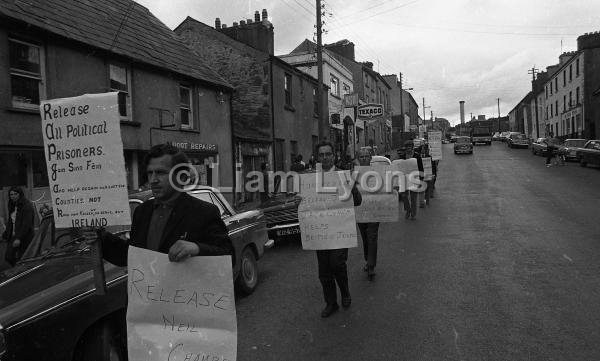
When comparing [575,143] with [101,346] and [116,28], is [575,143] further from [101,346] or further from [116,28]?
[101,346]

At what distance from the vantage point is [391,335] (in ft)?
15.7

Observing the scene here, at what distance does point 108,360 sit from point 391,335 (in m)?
2.61

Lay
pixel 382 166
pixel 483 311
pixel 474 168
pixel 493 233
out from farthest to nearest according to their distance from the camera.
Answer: pixel 474 168, pixel 493 233, pixel 382 166, pixel 483 311

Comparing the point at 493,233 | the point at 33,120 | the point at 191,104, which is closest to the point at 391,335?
the point at 493,233

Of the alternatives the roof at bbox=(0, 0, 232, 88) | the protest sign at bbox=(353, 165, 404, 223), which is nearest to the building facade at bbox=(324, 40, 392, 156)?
the roof at bbox=(0, 0, 232, 88)

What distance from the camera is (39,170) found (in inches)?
419

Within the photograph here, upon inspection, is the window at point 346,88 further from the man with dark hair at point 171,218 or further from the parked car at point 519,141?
the man with dark hair at point 171,218

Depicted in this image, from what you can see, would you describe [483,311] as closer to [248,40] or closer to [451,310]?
[451,310]

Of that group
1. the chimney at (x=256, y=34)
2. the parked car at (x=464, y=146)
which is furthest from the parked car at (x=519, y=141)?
the chimney at (x=256, y=34)

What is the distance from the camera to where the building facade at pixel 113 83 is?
33.1 ft

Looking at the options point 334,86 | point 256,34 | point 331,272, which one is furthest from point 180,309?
point 334,86

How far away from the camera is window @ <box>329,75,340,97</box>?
3369 cm

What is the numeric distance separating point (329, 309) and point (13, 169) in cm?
782

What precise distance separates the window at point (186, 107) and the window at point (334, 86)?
704 inches
